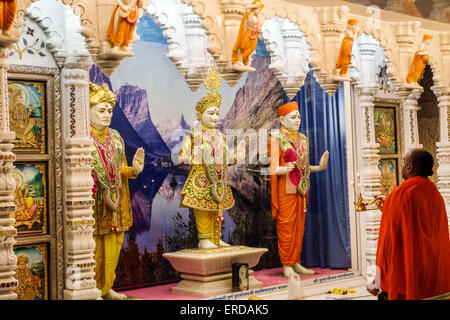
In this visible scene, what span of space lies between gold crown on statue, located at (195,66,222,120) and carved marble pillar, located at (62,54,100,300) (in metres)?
1.58

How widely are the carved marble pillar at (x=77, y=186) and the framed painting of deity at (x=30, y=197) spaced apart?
207 millimetres

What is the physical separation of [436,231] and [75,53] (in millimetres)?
3370

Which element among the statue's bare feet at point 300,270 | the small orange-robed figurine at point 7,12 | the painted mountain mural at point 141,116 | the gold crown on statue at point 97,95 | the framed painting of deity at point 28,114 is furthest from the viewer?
the statue's bare feet at point 300,270

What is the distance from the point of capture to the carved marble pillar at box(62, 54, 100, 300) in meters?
6.04

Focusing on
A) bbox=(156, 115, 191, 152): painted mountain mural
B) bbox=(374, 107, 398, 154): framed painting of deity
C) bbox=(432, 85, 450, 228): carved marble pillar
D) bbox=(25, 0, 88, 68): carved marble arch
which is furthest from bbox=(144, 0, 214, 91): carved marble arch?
bbox=(432, 85, 450, 228): carved marble pillar

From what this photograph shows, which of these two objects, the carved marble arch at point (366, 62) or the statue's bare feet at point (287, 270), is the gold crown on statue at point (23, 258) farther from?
the carved marble arch at point (366, 62)

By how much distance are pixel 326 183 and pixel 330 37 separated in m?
2.04

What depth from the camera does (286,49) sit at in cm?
792

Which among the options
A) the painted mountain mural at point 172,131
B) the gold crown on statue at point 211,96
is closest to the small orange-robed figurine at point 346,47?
the gold crown on statue at point 211,96

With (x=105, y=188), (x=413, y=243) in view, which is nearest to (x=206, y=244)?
(x=105, y=188)

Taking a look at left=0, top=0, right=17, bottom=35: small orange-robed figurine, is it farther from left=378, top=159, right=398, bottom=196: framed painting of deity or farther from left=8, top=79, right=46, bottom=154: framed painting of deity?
left=378, top=159, right=398, bottom=196: framed painting of deity

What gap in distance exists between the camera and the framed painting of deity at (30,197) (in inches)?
238
